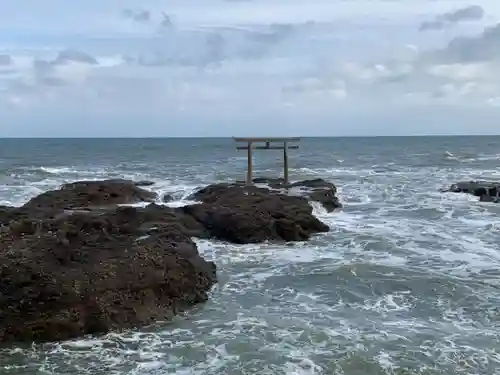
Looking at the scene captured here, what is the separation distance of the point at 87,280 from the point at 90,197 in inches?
537

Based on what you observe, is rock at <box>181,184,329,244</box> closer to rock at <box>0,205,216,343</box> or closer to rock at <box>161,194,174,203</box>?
rock at <box>0,205,216,343</box>

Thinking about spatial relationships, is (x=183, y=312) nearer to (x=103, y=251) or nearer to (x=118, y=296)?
(x=118, y=296)

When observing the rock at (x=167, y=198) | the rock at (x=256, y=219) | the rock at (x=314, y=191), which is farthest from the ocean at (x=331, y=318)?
the rock at (x=167, y=198)

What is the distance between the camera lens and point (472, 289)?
13578 millimetres

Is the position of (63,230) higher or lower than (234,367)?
higher

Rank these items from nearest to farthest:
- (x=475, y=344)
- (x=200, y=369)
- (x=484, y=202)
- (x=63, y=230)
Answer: (x=200, y=369)
(x=475, y=344)
(x=63, y=230)
(x=484, y=202)

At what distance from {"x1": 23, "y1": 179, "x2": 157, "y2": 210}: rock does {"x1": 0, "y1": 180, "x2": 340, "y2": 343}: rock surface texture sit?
2.61 metres

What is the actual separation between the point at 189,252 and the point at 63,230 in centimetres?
307

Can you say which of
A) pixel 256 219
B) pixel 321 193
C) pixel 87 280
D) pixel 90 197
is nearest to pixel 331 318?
pixel 87 280

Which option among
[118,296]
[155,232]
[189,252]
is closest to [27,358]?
[118,296]

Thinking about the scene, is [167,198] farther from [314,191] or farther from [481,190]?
[481,190]

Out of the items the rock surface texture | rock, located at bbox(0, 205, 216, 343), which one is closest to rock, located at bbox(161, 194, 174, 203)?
the rock surface texture

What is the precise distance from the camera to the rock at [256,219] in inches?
743

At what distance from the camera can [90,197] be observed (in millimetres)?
24844
